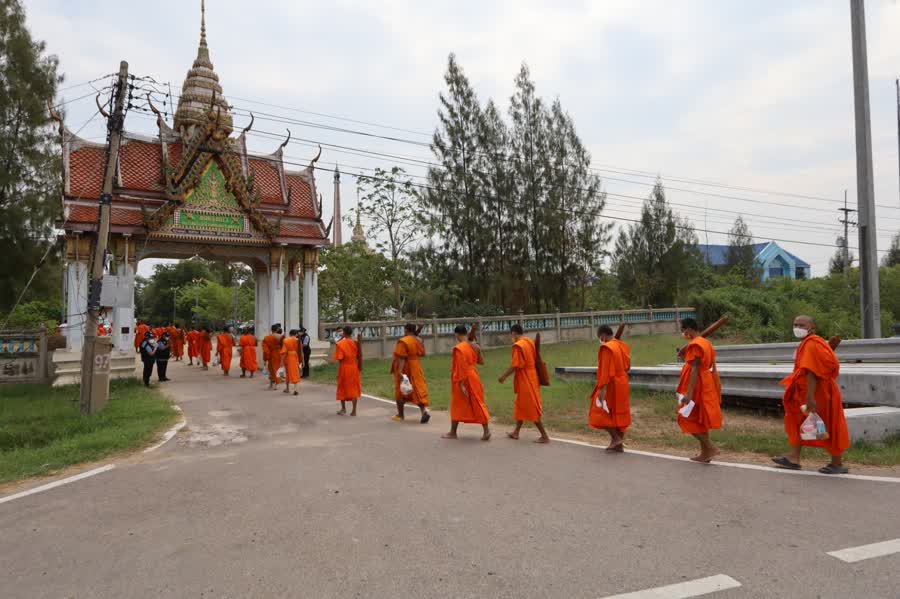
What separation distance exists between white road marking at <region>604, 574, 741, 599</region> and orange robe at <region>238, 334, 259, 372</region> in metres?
17.3

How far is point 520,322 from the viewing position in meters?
25.4

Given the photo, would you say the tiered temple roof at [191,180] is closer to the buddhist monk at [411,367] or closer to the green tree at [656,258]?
the buddhist monk at [411,367]

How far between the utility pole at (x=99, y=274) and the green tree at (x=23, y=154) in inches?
595

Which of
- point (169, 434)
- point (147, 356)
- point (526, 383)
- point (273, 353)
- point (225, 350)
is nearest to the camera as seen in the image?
point (526, 383)

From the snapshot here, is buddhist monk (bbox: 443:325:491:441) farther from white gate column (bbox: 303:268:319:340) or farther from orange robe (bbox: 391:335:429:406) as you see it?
white gate column (bbox: 303:268:319:340)

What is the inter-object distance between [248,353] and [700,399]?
50.9 ft

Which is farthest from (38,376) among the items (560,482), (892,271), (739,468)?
(892,271)

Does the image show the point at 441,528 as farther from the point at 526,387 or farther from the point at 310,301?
the point at 310,301

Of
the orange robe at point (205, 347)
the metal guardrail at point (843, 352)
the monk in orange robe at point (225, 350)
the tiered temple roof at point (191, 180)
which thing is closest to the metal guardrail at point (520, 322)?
the monk in orange robe at point (225, 350)

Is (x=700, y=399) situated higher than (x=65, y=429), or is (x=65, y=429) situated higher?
(x=700, y=399)

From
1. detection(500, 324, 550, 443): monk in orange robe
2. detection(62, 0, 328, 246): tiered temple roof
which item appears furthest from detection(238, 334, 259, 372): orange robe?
detection(500, 324, 550, 443): monk in orange robe

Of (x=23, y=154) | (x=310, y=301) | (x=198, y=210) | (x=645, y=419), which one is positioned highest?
(x=23, y=154)

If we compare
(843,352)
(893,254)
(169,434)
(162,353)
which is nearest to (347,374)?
(169,434)

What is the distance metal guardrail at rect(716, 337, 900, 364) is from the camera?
998 centimetres
